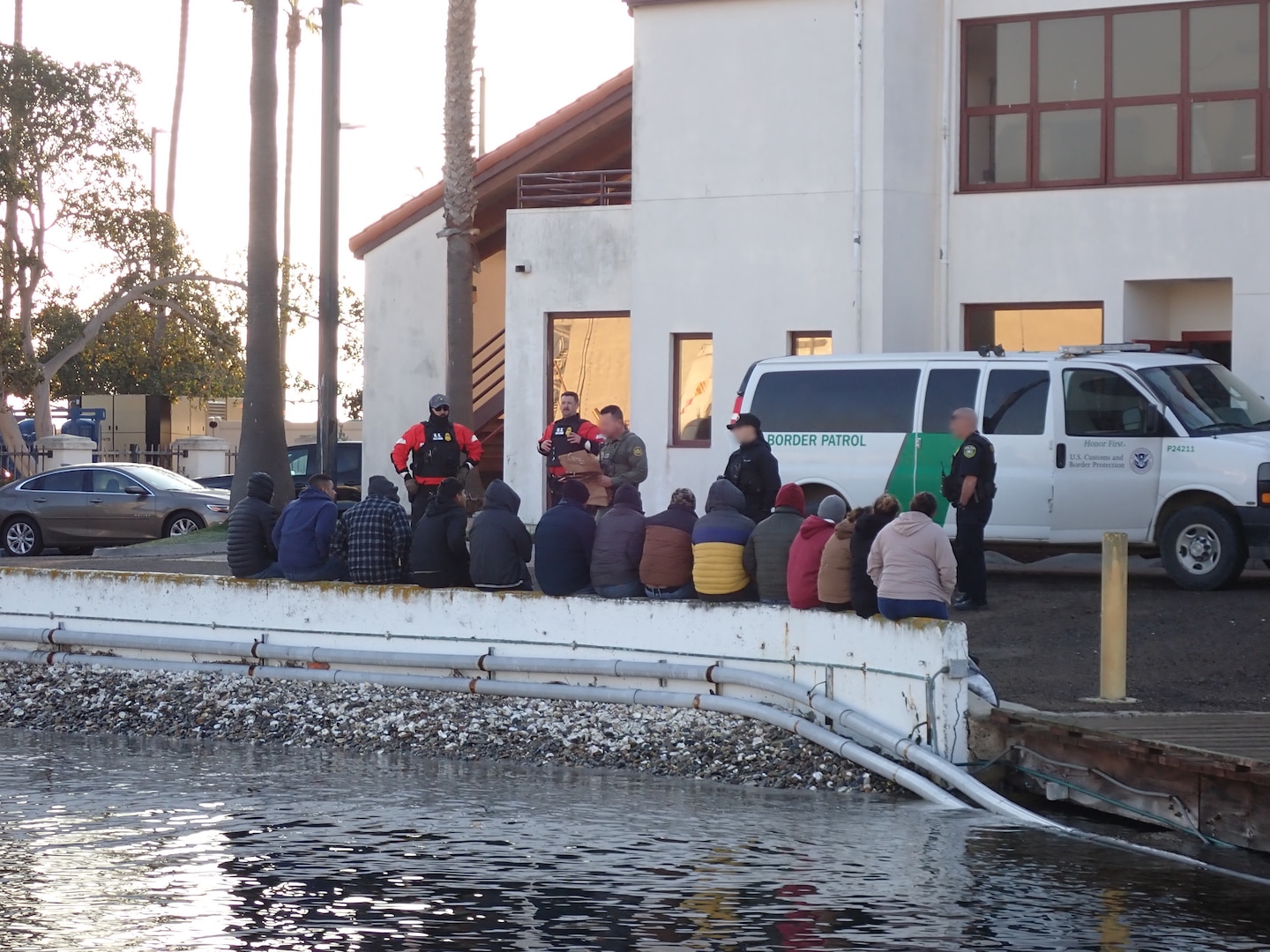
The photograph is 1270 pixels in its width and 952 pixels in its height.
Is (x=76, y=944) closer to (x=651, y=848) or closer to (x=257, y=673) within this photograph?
(x=651, y=848)

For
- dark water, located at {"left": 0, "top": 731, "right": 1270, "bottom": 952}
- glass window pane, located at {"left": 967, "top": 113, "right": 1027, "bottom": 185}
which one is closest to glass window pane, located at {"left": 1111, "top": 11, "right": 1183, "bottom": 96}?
glass window pane, located at {"left": 967, "top": 113, "right": 1027, "bottom": 185}

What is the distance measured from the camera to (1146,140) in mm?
21094

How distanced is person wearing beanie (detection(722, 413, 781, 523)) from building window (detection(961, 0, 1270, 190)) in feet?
24.6

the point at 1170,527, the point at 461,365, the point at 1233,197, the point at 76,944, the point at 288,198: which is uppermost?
the point at 288,198

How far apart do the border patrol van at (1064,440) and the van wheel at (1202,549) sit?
1 centimetres

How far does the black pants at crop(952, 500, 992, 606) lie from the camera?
610 inches

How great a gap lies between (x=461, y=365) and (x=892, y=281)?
21.4 feet

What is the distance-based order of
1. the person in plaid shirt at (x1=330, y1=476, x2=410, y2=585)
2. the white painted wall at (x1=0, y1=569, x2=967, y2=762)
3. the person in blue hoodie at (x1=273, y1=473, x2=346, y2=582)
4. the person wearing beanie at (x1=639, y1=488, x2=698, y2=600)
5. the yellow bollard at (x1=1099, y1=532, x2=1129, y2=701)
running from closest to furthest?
the white painted wall at (x1=0, y1=569, x2=967, y2=762) → the yellow bollard at (x1=1099, y1=532, x2=1129, y2=701) → the person wearing beanie at (x1=639, y1=488, x2=698, y2=600) → the person in plaid shirt at (x1=330, y1=476, x2=410, y2=585) → the person in blue hoodie at (x1=273, y1=473, x2=346, y2=582)

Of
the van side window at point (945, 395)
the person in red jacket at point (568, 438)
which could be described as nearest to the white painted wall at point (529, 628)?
the person in red jacket at point (568, 438)

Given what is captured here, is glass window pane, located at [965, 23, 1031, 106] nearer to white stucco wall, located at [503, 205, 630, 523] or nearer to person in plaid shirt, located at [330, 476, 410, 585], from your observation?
white stucco wall, located at [503, 205, 630, 523]

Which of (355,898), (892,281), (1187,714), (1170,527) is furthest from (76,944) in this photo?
(892,281)

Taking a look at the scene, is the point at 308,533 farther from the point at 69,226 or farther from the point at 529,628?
the point at 69,226

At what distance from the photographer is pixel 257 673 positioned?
1497 centimetres

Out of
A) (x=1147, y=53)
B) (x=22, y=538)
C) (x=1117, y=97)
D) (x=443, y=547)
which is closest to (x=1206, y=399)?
(x=1117, y=97)
